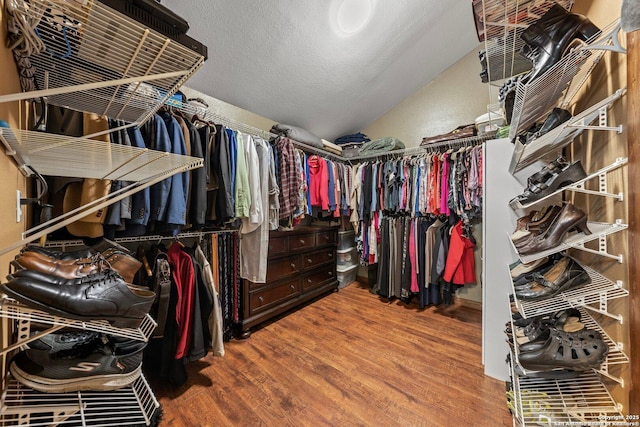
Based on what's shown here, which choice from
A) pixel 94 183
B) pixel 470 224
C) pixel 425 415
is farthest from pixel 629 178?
pixel 94 183

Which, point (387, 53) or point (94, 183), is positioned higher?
point (387, 53)

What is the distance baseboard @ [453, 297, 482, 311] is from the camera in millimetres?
2489

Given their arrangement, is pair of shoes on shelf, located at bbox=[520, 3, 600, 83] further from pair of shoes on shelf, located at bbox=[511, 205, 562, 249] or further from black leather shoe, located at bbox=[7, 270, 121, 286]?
black leather shoe, located at bbox=[7, 270, 121, 286]

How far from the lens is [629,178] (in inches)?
29.3

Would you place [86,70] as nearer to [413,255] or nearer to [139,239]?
[139,239]

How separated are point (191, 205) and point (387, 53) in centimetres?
237

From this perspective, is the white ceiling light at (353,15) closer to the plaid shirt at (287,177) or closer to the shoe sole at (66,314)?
the plaid shirt at (287,177)

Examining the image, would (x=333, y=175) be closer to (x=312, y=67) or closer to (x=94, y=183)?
(x=312, y=67)

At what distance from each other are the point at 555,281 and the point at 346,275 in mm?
2399

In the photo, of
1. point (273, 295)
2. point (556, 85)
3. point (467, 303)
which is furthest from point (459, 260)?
point (273, 295)

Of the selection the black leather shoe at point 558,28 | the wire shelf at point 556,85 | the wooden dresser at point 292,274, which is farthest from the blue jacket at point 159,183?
the black leather shoe at point 558,28

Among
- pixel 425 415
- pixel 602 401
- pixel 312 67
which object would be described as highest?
pixel 312 67

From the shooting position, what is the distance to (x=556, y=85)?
3.11 ft

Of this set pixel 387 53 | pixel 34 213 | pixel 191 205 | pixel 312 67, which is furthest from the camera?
pixel 387 53
